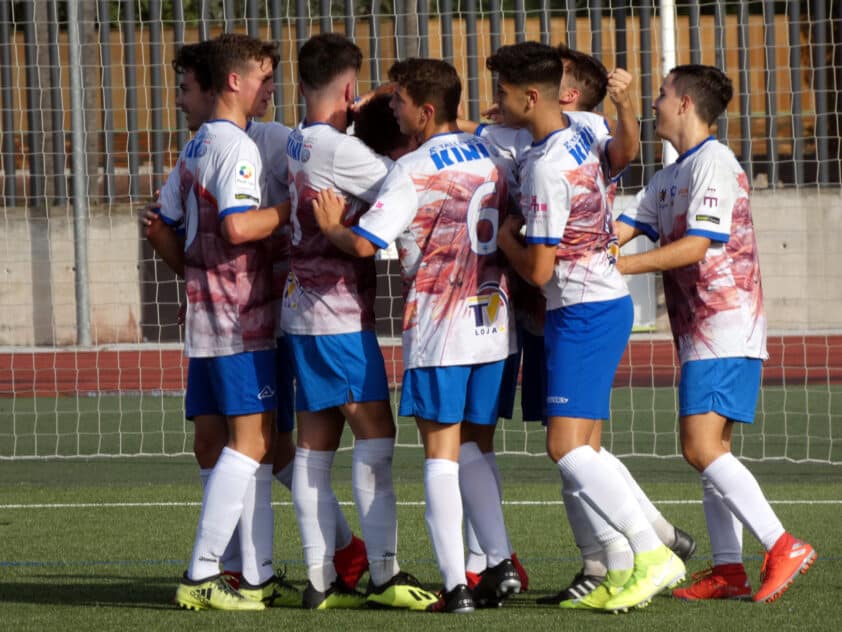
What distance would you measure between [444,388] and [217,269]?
0.84m

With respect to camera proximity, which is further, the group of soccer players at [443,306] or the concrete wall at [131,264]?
the concrete wall at [131,264]

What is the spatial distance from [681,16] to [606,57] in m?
1.09

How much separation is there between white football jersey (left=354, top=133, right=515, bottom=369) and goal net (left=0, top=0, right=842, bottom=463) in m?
8.10

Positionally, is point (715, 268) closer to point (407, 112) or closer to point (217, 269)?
point (407, 112)

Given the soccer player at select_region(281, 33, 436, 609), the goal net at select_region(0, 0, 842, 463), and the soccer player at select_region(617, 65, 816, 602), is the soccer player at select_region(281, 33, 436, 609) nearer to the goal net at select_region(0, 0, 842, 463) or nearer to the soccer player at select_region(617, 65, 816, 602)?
the soccer player at select_region(617, 65, 816, 602)

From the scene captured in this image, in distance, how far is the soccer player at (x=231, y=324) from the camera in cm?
473

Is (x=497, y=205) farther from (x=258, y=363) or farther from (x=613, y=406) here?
(x=613, y=406)

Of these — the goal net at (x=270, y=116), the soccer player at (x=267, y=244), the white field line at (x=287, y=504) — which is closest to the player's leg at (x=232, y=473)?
the soccer player at (x=267, y=244)

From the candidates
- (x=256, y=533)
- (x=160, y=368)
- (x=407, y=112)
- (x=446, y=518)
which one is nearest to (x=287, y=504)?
(x=256, y=533)

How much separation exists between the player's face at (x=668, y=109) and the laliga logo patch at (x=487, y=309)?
836 millimetres

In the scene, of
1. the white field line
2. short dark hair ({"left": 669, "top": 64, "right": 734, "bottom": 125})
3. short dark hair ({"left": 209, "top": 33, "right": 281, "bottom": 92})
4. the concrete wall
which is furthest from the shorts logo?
the concrete wall

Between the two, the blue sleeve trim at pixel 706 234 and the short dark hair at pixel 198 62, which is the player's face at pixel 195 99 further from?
the blue sleeve trim at pixel 706 234

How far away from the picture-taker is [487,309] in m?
4.66

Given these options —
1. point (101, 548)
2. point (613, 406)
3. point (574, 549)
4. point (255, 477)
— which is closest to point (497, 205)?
point (255, 477)
